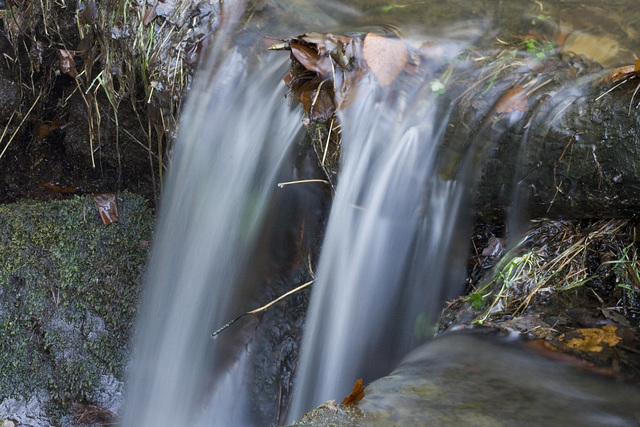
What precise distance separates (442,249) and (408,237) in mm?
151

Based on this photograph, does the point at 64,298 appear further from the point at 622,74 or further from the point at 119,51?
the point at 622,74

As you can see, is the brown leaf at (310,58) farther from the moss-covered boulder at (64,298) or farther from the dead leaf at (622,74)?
the moss-covered boulder at (64,298)

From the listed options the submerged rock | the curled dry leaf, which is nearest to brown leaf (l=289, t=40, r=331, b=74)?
the submerged rock

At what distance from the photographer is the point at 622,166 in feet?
6.09

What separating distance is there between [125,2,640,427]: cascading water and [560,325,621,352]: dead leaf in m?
0.67

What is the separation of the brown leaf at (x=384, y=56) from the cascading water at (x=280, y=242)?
0.24 feet

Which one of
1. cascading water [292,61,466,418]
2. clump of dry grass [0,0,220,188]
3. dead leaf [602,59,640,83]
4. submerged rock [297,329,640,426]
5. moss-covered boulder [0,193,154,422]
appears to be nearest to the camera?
submerged rock [297,329,640,426]

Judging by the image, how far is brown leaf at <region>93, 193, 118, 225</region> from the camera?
3416mm

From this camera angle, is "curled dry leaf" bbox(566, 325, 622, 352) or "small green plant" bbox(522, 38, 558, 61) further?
"small green plant" bbox(522, 38, 558, 61)

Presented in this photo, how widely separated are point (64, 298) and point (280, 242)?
1358 millimetres

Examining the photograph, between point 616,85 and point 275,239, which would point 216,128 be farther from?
point 616,85

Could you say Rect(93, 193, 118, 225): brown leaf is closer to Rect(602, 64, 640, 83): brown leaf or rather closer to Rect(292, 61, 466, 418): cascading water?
Rect(292, 61, 466, 418): cascading water

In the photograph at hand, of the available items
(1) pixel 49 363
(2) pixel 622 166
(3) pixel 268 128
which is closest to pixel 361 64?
(3) pixel 268 128

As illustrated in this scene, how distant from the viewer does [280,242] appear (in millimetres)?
2768
